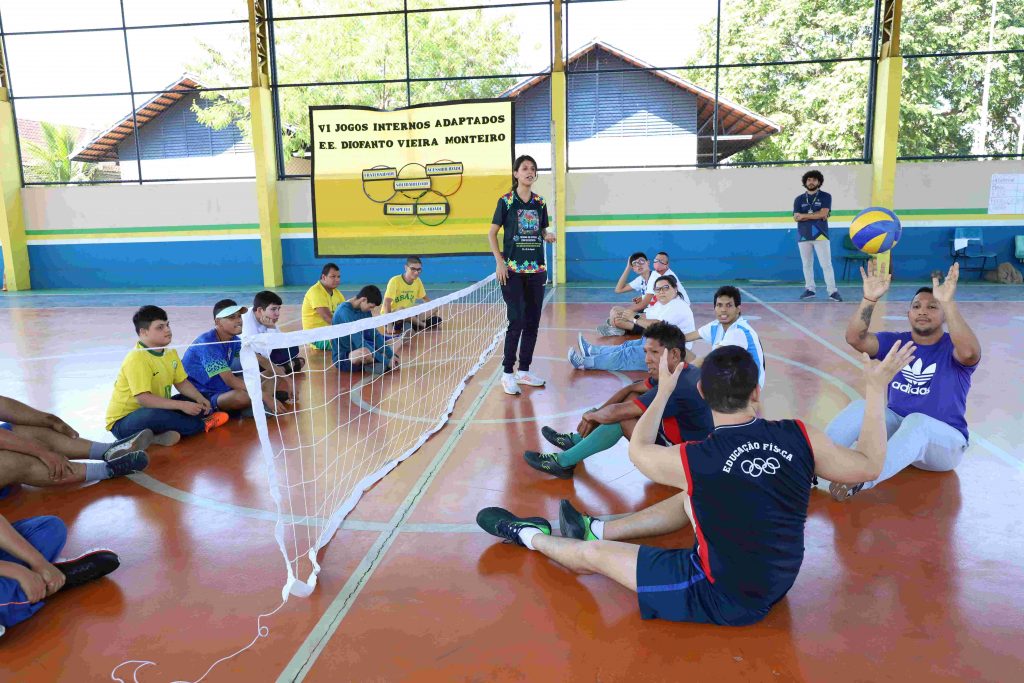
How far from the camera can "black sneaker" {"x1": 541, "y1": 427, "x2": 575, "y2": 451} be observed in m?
4.83

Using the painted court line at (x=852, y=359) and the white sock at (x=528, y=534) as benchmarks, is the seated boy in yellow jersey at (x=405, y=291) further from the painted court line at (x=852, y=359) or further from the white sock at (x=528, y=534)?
the white sock at (x=528, y=534)

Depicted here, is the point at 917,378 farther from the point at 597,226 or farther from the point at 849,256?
the point at 849,256

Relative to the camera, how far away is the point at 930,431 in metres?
4.25

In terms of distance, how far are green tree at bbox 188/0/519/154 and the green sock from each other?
13.0 meters

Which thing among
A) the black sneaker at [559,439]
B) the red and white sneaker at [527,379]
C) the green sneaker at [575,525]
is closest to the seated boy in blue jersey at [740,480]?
the green sneaker at [575,525]

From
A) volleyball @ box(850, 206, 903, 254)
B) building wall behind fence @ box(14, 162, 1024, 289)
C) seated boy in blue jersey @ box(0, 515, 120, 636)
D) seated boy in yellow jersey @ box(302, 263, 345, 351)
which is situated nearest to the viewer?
seated boy in blue jersey @ box(0, 515, 120, 636)

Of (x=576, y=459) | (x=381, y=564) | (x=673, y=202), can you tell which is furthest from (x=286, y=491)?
(x=673, y=202)

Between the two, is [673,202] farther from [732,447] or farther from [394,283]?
[732,447]

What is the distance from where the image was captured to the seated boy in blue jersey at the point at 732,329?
Result: 17.3 feet

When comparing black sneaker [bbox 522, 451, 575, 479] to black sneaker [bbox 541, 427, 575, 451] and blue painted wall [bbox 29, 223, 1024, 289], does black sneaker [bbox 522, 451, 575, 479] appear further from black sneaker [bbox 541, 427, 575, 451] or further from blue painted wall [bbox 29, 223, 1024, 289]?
blue painted wall [bbox 29, 223, 1024, 289]

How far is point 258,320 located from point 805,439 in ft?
18.1

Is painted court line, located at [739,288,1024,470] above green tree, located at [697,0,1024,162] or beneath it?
beneath

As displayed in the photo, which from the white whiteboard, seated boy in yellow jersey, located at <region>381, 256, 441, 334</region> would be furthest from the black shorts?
the white whiteboard

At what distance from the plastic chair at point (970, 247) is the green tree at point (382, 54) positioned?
407 inches
